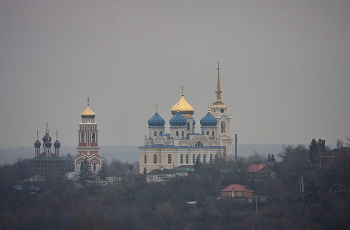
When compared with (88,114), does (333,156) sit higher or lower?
lower

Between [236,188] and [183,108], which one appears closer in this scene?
[236,188]

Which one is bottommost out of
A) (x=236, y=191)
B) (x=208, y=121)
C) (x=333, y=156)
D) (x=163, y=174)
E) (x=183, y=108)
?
Answer: (x=236, y=191)

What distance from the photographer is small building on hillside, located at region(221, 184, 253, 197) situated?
Answer: 61406 millimetres

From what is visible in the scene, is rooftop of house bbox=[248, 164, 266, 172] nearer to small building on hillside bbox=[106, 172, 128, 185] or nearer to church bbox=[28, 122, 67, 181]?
small building on hillside bbox=[106, 172, 128, 185]

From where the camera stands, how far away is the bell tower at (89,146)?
75.5 meters

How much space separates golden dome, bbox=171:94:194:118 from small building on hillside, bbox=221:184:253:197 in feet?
43.5

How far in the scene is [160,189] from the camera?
64.5 meters

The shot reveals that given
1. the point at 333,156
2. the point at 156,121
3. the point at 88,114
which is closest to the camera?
the point at 333,156

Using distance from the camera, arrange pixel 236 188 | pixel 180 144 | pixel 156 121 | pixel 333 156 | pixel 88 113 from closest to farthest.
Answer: pixel 236 188 → pixel 333 156 → pixel 180 144 → pixel 156 121 → pixel 88 113

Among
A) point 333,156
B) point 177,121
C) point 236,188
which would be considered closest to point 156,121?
point 177,121

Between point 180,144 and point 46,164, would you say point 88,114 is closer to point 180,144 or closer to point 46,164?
point 46,164

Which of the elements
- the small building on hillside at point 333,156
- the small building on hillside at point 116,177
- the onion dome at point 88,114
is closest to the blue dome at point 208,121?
the small building on hillside at point 116,177

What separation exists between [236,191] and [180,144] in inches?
433

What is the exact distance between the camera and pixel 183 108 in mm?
75188
